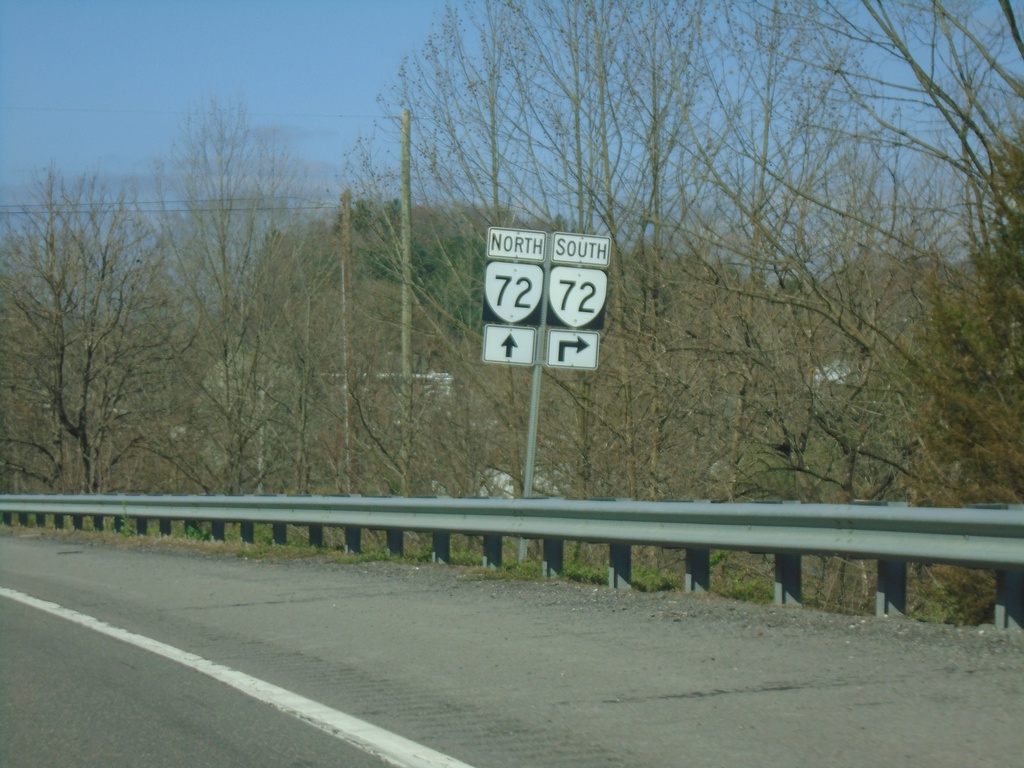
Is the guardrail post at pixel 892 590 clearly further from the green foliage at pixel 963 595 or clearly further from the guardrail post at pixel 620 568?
the guardrail post at pixel 620 568

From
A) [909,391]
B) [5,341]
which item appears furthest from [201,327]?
[909,391]

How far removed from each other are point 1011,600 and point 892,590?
1.01m

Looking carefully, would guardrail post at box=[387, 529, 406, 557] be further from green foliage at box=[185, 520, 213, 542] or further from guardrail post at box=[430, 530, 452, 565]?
green foliage at box=[185, 520, 213, 542]

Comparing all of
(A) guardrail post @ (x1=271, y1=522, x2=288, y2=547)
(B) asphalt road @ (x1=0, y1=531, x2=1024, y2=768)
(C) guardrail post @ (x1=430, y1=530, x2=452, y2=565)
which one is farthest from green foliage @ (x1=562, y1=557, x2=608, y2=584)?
(A) guardrail post @ (x1=271, y1=522, x2=288, y2=547)

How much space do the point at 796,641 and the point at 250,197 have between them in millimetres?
29225

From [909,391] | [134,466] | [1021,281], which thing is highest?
[1021,281]

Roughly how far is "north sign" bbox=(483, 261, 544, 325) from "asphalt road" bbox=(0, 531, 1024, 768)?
2950 millimetres

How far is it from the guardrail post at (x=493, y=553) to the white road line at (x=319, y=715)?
3.78 m

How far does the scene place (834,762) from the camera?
14.7ft

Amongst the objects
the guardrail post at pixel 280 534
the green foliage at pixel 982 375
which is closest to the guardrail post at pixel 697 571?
the green foliage at pixel 982 375

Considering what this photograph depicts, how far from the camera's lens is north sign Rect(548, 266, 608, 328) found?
37.3ft

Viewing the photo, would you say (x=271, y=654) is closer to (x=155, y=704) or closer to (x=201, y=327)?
(x=155, y=704)

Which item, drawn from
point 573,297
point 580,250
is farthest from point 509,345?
point 580,250

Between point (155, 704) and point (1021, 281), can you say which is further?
point (1021, 281)
